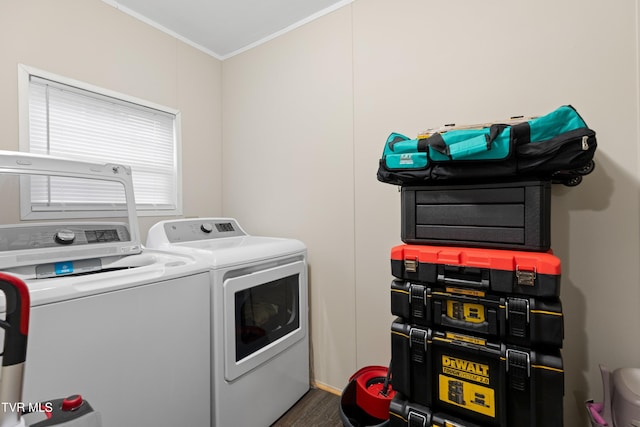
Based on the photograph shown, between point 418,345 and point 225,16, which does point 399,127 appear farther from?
point 225,16

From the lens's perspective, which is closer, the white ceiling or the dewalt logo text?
the dewalt logo text

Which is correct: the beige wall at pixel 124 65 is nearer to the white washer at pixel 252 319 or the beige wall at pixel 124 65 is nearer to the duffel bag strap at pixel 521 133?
the white washer at pixel 252 319

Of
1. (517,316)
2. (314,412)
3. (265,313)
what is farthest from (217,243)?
(517,316)

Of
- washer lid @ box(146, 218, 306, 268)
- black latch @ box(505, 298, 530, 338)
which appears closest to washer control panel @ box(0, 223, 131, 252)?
washer lid @ box(146, 218, 306, 268)

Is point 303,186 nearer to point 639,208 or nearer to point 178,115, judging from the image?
point 178,115

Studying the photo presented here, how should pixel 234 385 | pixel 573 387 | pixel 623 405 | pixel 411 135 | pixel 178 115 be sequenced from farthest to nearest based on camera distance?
pixel 178 115
pixel 411 135
pixel 234 385
pixel 573 387
pixel 623 405

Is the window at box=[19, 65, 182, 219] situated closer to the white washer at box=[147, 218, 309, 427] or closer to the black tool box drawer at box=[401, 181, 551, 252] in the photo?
the white washer at box=[147, 218, 309, 427]

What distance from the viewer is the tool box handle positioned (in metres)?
0.55

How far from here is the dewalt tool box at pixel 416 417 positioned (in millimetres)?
1170

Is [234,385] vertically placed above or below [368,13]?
below

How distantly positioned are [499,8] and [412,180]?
1068mm

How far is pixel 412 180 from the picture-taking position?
4.28ft

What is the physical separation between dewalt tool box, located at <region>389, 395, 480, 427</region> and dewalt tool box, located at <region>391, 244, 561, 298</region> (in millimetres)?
514

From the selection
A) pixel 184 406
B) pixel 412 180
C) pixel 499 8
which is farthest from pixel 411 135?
pixel 184 406
